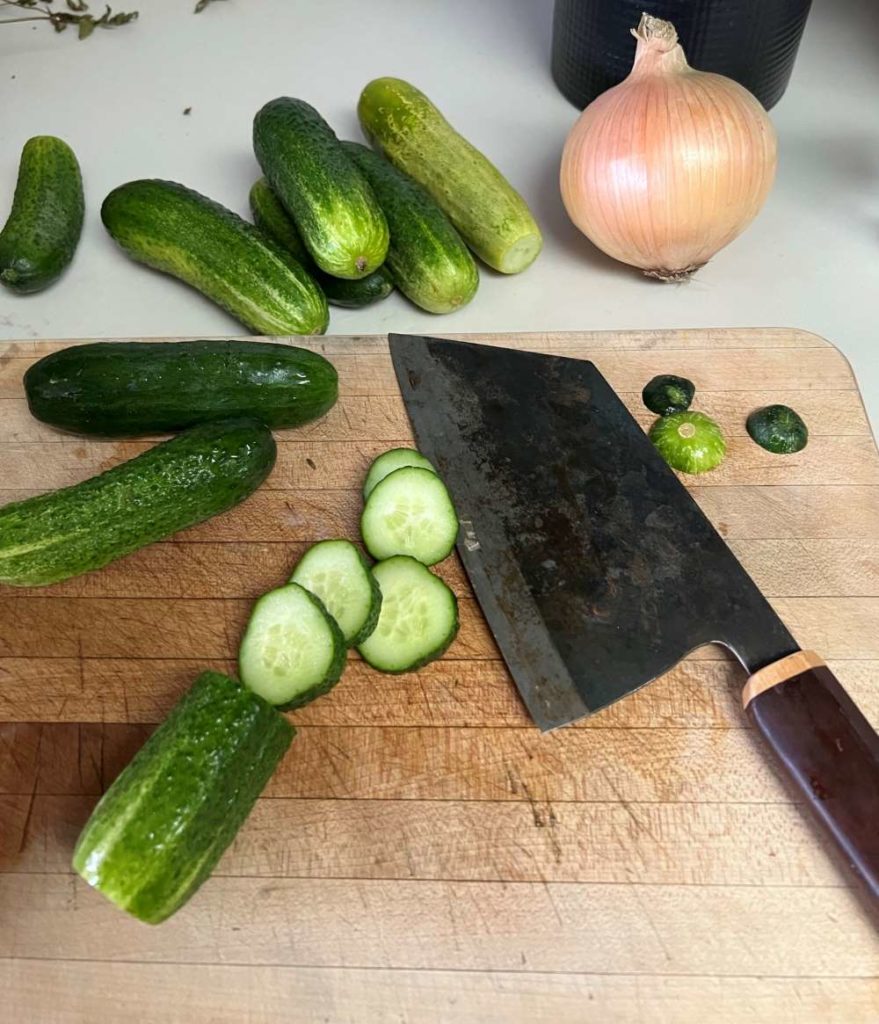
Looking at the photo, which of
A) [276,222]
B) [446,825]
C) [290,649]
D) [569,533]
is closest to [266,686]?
[290,649]

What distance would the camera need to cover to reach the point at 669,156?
2.00m

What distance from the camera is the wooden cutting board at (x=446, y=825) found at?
4.47ft

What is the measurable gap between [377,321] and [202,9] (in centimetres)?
169

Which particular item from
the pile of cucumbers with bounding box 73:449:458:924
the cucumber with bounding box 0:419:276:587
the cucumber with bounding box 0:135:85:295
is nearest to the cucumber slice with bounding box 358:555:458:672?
the pile of cucumbers with bounding box 73:449:458:924

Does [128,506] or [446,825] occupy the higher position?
[128,506]

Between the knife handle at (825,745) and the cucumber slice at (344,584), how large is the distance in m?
0.63

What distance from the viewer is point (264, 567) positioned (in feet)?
5.85

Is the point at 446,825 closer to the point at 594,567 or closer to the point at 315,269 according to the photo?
the point at 594,567

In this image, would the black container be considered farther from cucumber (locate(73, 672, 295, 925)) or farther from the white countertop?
cucumber (locate(73, 672, 295, 925))

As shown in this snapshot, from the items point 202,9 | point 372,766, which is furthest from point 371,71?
A: point 372,766

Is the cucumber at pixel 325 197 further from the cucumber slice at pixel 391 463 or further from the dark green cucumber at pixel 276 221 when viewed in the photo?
the cucumber slice at pixel 391 463

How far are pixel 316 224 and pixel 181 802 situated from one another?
127 cm

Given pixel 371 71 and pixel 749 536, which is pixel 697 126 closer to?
pixel 749 536

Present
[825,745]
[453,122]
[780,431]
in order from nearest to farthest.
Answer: [825,745] < [780,431] < [453,122]
